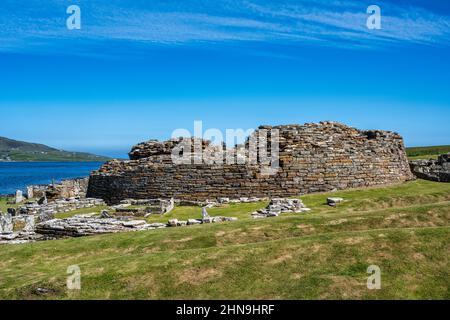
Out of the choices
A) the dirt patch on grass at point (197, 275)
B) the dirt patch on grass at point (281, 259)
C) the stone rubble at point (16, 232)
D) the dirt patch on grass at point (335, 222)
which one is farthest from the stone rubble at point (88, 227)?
the dirt patch on grass at point (281, 259)

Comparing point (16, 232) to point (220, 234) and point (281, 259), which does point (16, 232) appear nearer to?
point (220, 234)

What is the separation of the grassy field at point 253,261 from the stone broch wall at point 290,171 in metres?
9.08

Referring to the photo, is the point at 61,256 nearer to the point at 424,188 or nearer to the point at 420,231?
the point at 420,231

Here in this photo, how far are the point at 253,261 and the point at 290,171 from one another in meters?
14.0

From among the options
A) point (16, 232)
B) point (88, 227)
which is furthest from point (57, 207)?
point (88, 227)

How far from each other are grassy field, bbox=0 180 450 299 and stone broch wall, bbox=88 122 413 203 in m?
9.08

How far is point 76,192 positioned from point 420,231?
31350 millimetres

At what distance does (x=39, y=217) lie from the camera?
20.9 metres

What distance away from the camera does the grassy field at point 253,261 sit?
991 centimetres

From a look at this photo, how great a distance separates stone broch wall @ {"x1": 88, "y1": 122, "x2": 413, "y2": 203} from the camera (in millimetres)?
24781

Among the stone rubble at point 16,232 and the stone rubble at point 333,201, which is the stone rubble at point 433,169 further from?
the stone rubble at point 16,232

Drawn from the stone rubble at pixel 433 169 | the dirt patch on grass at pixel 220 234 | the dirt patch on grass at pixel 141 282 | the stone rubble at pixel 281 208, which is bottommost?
the dirt patch on grass at pixel 141 282

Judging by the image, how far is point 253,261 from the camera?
36.9 ft
